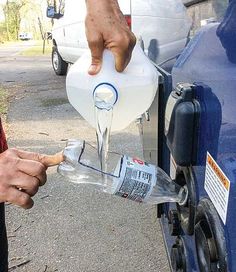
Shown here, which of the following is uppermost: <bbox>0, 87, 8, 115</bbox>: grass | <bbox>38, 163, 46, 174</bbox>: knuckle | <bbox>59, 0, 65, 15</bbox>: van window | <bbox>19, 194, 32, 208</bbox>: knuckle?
<bbox>38, 163, 46, 174</bbox>: knuckle

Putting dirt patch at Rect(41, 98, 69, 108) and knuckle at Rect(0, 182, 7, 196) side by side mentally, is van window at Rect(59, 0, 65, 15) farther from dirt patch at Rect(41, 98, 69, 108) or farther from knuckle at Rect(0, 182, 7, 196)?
knuckle at Rect(0, 182, 7, 196)

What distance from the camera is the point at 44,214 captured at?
3457 millimetres

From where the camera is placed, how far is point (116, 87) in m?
1.49

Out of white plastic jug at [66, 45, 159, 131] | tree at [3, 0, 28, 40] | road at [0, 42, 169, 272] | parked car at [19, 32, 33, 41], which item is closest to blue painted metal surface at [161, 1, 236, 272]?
white plastic jug at [66, 45, 159, 131]

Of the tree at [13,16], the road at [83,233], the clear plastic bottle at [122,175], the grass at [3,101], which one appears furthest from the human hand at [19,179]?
the tree at [13,16]

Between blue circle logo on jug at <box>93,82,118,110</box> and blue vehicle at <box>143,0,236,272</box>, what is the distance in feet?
0.73

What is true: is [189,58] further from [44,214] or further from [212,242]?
[44,214]

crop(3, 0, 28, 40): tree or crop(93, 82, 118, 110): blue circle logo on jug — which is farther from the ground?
crop(93, 82, 118, 110): blue circle logo on jug

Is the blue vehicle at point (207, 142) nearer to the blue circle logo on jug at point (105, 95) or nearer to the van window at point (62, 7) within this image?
the blue circle logo on jug at point (105, 95)

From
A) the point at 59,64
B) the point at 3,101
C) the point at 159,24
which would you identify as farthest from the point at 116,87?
the point at 59,64

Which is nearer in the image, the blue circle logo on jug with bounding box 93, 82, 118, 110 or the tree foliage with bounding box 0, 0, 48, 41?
the blue circle logo on jug with bounding box 93, 82, 118, 110

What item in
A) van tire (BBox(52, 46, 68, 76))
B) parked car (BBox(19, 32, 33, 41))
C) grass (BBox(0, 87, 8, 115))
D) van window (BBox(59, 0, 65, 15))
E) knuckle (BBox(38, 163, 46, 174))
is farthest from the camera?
parked car (BBox(19, 32, 33, 41))

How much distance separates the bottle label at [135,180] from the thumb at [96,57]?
1.05 feet

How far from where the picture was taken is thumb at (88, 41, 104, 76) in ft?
4.21
